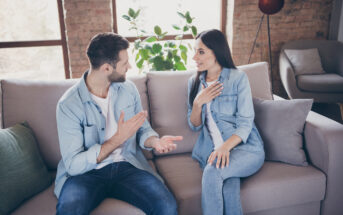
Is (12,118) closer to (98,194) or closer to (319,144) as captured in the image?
(98,194)

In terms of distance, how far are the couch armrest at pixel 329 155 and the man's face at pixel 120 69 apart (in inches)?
43.2

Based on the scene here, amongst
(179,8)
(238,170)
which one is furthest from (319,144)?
(179,8)

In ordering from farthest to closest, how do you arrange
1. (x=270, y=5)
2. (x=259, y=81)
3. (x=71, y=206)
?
(x=270, y=5) < (x=259, y=81) < (x=71, y=206)

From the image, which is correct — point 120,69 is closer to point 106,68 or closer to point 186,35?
point 106,68

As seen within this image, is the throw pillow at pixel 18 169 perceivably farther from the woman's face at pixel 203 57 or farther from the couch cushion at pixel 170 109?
the woman's face at pixel 203 57

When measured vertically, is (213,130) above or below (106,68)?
below

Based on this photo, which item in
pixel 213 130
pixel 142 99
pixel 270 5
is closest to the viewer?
pixel 213 130

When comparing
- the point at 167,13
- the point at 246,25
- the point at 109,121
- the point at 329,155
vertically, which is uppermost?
the point at 167,13

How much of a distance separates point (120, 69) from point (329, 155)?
3.90 feet

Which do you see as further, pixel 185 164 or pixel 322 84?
pixel 322 84

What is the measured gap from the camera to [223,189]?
1422 millimetres

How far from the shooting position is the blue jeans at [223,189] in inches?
54.7

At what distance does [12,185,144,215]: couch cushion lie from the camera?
51.0 inches

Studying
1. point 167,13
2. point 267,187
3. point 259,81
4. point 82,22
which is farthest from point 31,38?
point 267,187
